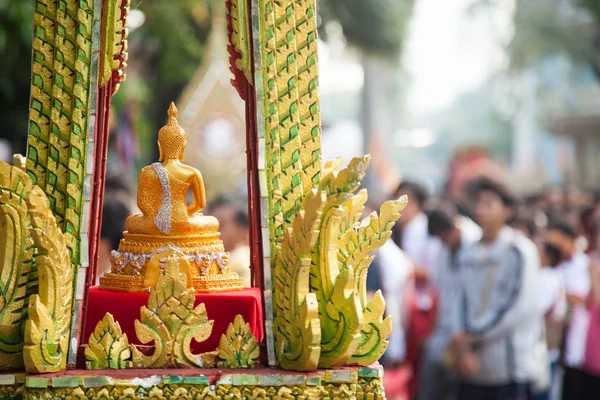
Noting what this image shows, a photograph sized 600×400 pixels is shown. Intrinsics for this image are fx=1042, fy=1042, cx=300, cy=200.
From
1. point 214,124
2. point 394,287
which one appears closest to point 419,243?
point 394,287

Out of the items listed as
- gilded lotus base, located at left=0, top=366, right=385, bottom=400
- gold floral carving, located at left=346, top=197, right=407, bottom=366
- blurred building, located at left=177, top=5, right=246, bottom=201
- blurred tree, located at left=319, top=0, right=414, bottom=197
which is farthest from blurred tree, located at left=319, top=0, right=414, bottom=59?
gilded lotus base, located at left=0, top=366, right=385, bottom=400

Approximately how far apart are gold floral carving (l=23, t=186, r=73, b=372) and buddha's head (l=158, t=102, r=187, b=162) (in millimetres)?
640

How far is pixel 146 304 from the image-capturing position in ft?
11.6

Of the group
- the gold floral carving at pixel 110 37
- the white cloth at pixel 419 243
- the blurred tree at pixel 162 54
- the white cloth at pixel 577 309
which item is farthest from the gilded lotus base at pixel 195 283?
the blurred tree at pixel 162 54

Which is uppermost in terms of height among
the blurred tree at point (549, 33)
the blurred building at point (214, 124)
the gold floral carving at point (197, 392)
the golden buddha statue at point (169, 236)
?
the blurred tree at point (549, 33)

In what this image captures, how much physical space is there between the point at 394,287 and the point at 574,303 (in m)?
2.18

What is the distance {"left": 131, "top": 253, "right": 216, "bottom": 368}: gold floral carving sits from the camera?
129 inches

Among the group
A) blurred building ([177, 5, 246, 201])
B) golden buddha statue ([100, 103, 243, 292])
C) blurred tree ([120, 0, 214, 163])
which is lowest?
golden buddha statue ([100, 103, 243, 292])

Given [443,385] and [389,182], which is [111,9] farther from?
[389,182]

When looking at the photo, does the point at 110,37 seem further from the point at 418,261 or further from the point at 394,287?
the point at 418,261

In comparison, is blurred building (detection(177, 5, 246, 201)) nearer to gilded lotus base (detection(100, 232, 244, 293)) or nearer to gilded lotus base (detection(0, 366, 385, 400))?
gilded lotus base (detection(100, 232, 244, 293))

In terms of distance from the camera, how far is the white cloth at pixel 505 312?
7547 millimetres

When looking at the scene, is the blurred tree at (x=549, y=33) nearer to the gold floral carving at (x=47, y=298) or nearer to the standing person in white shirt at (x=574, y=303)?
the standing person in white shirt at (x=574, y=303)

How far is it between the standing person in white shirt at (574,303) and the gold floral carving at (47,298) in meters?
5.92
